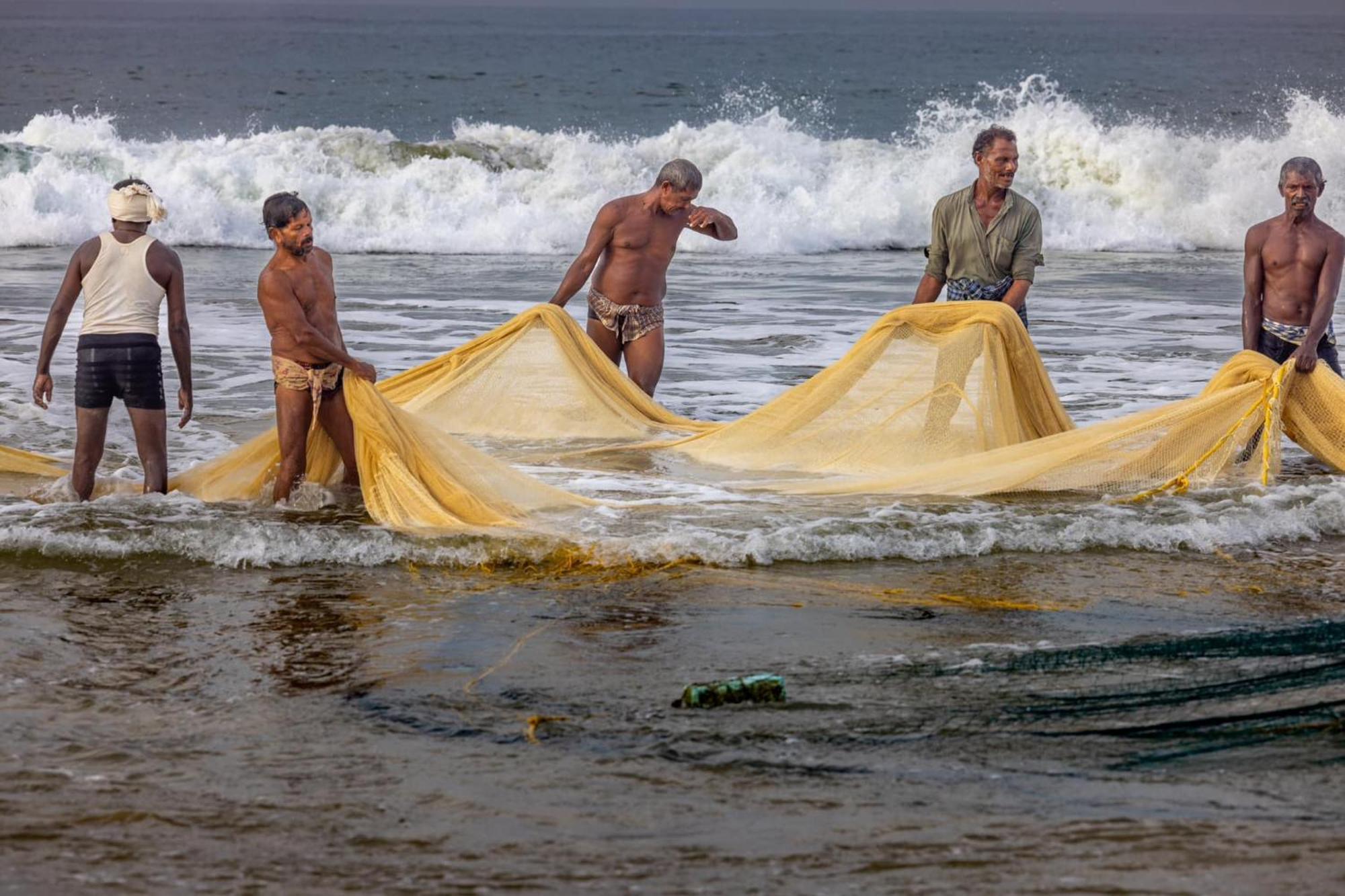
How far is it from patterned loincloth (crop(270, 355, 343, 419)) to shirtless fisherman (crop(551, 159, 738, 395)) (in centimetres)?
184

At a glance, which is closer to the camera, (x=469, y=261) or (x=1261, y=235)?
(x=1261, y=235)

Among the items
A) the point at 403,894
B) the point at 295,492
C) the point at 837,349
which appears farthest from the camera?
the point at 837,349

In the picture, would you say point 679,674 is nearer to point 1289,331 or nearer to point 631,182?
point 1289,331

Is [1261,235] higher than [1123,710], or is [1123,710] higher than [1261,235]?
[1261,235]

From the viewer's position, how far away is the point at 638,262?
8.18 m

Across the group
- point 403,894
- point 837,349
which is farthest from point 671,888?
point 837,349

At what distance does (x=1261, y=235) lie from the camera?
735 centimetres

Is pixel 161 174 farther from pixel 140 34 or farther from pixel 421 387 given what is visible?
pixel 140 34

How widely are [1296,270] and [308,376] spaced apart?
4.45m

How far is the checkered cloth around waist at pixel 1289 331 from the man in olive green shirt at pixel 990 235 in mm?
1092

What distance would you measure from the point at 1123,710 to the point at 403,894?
1905mm

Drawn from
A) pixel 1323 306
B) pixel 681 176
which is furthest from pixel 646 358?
pixel 1323 306

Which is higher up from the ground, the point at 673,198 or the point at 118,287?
the point at 673,198

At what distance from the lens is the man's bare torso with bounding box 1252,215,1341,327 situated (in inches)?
283
